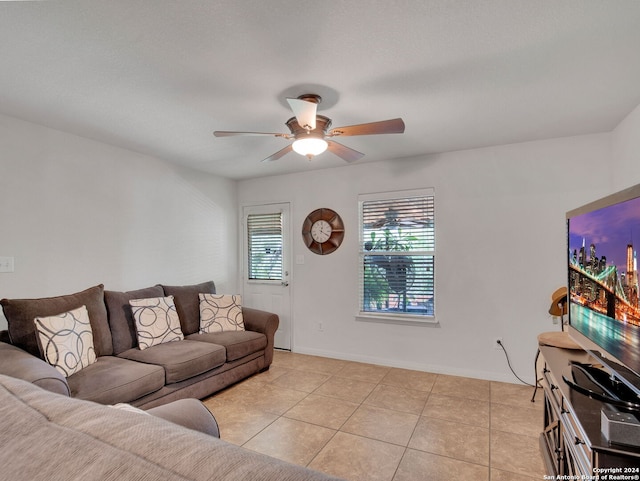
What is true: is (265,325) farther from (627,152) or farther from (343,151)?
(627,152)

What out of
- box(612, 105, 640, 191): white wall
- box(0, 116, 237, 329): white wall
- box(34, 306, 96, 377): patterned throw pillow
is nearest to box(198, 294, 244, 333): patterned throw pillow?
box(0, 116, 237, 329): white wall

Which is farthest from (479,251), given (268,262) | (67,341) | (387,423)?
(67,341)

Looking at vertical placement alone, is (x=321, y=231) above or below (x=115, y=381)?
above

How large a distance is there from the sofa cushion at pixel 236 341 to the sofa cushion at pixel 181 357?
4.9 inches

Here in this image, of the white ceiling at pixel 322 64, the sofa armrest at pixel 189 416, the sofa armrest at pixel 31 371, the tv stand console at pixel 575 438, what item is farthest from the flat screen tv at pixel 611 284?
the sofa armrest at pixel 31 371

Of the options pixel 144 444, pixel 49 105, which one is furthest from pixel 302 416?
pixel 49 105

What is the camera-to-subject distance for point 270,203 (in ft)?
15.6

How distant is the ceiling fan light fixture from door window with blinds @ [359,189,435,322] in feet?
5.61

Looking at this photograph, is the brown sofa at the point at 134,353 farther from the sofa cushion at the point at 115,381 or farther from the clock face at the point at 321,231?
the clock face at the point at 321,231

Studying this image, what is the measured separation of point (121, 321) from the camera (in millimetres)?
3041

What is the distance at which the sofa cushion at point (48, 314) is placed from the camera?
2340mm

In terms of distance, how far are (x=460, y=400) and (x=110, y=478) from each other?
10.3 ft

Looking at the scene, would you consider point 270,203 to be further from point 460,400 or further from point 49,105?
point 460,400

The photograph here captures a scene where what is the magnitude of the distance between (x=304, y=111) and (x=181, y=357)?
2147 mm
